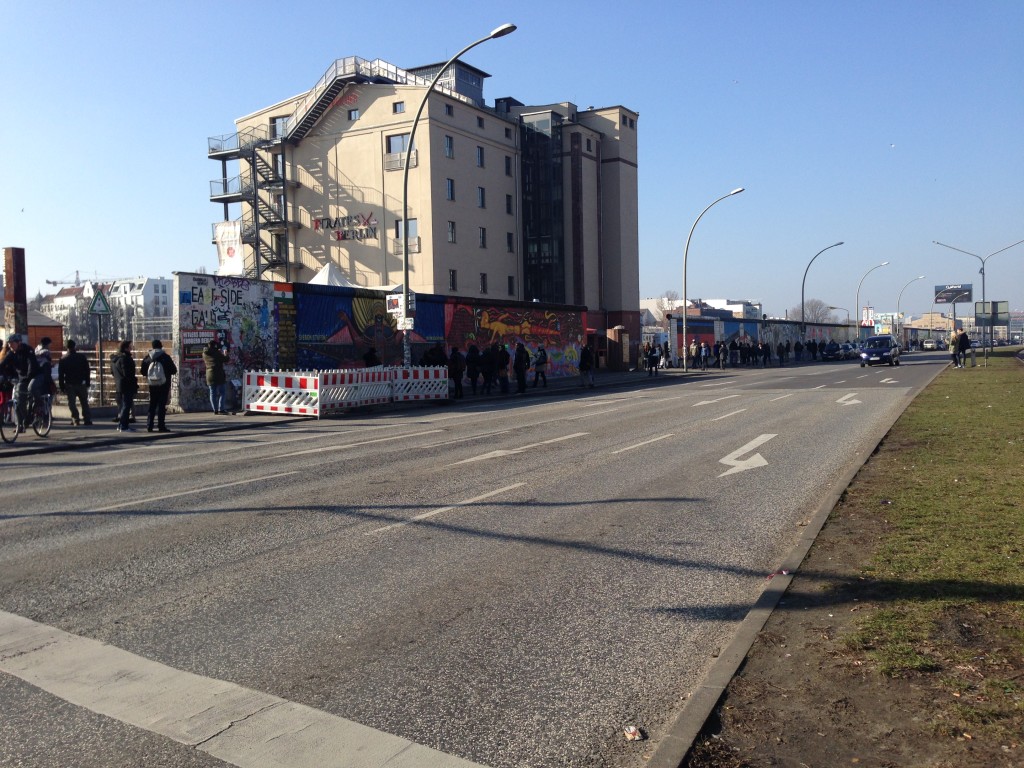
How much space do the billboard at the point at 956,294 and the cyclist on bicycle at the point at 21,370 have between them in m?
115

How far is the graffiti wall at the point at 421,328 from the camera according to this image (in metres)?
27.4

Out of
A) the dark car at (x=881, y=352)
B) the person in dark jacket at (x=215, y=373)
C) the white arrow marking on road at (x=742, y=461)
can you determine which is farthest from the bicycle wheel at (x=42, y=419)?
the dark car at (x=881, y=352)

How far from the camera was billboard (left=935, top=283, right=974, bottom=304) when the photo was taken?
112312 millimetres

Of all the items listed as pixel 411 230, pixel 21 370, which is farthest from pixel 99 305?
pixel 411 230

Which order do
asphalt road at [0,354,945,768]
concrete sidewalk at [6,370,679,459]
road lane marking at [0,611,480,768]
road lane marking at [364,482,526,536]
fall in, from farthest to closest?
1. concrete sidewalk at [6,370,679,459]
2. road lane marking at [364,482,526,536]
3. asphalt road at [0,354,945,768]
4. road lane marking at [0,611,480,768]

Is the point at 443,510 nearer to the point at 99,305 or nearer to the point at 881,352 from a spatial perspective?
the point at 99,305

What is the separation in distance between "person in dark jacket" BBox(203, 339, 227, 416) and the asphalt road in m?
8.23

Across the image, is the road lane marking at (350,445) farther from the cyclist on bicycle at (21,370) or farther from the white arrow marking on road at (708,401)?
the white arrow marking on road at (708,401)

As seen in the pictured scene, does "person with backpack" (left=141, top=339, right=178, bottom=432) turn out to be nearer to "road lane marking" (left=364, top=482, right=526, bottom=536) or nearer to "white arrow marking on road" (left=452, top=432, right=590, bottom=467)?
"white arrow marking on road" (left=452, top=432, right=590, bottom=467)

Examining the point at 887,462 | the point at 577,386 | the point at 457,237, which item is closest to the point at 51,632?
the point at 887,462

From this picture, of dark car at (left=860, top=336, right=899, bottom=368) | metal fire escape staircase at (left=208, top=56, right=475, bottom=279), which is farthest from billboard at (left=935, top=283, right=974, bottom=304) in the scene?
metal fire escape staircase at (left=208, top=56, right=475, bottom=279)

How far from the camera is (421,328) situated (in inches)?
1281

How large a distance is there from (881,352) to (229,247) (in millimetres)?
38982

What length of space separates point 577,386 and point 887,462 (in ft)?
77.1
